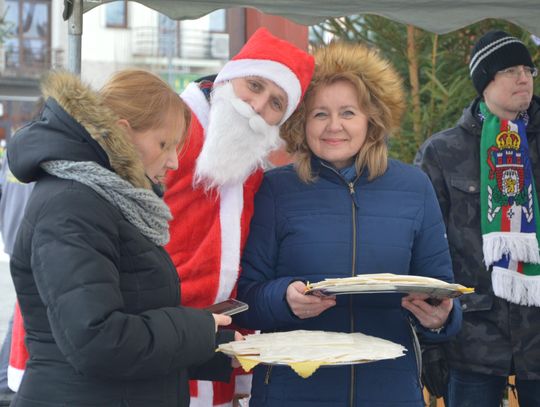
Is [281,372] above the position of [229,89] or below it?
below

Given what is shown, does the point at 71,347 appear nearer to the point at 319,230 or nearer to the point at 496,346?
the point at 319,230

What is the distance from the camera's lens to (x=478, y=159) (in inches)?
152

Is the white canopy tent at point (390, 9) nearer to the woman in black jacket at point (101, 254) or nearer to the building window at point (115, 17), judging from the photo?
the woman in black jacket at point (101, 254)

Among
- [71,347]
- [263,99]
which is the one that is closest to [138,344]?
[71,347]

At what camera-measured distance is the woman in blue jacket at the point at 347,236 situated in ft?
9.45

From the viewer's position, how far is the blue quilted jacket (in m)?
2.88

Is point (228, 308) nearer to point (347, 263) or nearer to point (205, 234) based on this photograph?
Result: point (347, 263)

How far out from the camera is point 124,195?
216 centimetres

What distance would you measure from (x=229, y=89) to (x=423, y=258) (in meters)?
0.89

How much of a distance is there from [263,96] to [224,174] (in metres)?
0.32

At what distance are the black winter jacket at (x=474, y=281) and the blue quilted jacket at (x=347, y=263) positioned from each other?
799 mm

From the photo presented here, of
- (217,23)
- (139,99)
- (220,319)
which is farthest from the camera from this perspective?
(217,23)

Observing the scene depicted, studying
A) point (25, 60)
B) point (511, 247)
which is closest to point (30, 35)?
point (25, 60)

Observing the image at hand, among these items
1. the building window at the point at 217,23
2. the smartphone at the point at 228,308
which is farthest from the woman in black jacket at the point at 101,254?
the building window at the point at 217,23
